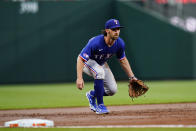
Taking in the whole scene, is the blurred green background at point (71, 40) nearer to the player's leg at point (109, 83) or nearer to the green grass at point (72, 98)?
the green grass at point (72, 98)

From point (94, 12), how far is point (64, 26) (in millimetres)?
→ 1413

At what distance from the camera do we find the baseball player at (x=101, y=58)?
20.7 ft

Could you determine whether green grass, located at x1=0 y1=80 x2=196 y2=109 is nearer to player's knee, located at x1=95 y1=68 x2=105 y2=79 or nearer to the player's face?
player's knee, located at x1=95 y1=68 x2=105 y2=79

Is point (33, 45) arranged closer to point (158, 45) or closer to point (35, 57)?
point (35, 57)

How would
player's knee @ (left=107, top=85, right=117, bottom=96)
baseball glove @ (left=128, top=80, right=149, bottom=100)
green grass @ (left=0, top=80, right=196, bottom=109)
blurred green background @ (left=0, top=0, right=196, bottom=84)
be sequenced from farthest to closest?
1. blurred green background @ (left=0, top=0, right=196, bottom=84)
2. green grass @ (left=0, top=80, right=196, bottom=109)
3. baseball glove @ (left=128, top=80, right=149, bottom=100)
4. player's knee @ (left=107, top=85, right=117, bottom=96)

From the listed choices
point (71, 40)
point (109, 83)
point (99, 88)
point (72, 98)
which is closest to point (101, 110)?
point (99, 88)

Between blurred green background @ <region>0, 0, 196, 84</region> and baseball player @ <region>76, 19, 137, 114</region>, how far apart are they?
994 cm

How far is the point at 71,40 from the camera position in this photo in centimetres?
1692

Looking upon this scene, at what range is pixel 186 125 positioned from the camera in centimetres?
500

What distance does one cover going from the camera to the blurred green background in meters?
16.5

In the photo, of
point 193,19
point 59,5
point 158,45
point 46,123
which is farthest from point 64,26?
point 46,123

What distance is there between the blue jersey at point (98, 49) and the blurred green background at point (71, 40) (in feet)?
33.4

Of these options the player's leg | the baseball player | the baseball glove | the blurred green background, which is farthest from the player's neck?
the blurred green background

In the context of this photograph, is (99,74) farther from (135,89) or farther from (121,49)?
(135,89)
